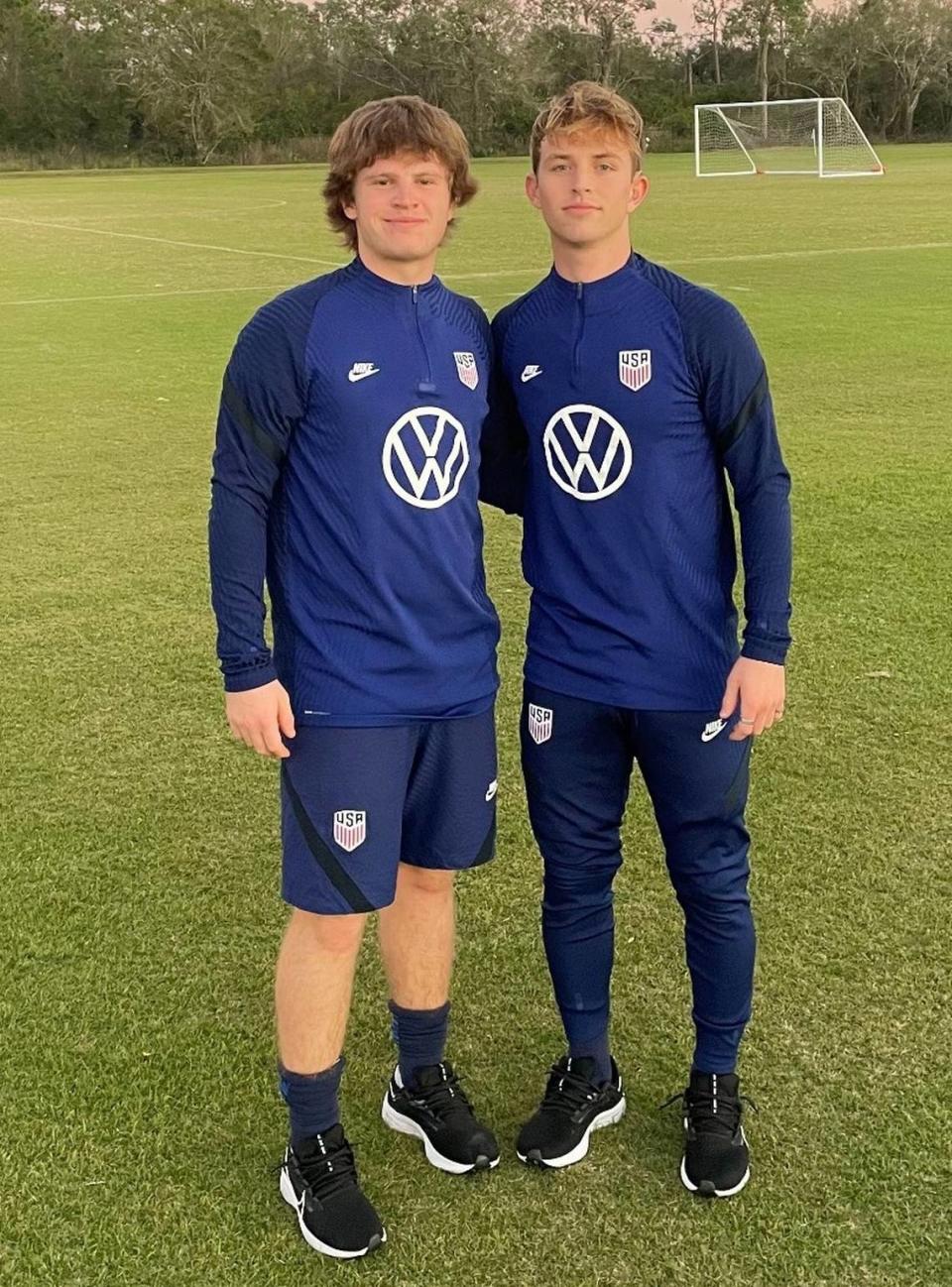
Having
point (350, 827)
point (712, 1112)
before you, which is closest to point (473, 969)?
point (712, 1112)

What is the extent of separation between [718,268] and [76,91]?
60.3 metres

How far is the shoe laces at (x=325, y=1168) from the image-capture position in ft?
7.57

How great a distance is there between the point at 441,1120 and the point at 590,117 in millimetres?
1777

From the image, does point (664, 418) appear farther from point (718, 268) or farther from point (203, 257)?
point (203, 257)

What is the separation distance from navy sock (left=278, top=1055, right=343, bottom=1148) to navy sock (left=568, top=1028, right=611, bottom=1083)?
48 cm

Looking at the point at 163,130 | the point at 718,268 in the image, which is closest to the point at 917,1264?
the point at 718,268

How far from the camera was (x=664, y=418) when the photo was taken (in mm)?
2195

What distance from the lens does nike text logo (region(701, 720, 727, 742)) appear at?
231 centimetres

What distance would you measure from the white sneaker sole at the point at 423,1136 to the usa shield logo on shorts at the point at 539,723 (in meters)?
0.77

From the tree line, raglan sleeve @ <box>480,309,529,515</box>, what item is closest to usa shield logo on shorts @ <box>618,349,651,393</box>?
raglan sleeve @ <box>480,309,529,515</box>

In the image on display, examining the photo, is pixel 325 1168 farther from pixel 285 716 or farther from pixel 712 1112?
pixel 285 716

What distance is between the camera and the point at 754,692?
7.45ft

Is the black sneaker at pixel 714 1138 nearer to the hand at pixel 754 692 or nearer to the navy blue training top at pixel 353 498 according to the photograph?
the hand at pixel 754 692

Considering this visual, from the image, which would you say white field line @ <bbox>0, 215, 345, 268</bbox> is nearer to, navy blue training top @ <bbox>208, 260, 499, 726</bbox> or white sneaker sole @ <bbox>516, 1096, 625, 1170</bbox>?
navy blue training top @ <bbox>208, 260, 499, 726</bbox>
